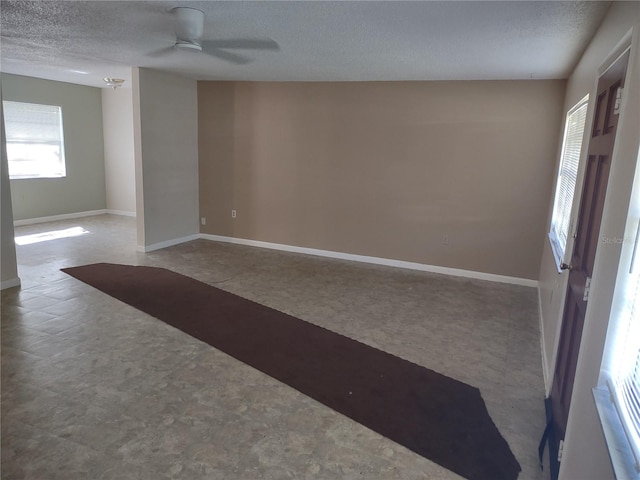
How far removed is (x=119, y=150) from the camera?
26.3ft

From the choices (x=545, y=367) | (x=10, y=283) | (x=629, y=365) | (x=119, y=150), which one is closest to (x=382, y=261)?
(x=545, y=367)

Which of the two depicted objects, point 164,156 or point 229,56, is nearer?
point 229,56

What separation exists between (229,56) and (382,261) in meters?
3.09

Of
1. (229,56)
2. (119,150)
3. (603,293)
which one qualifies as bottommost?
(603,293)

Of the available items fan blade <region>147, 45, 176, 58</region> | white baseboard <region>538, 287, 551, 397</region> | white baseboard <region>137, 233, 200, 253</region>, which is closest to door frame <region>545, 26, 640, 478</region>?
white baseboard <region>538, 287, 551, 397</region>

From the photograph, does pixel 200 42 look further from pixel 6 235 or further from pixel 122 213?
pixel 122 213

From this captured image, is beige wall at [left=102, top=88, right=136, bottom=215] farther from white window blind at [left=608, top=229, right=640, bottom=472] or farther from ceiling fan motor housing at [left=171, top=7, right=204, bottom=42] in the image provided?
white window blind at [left=608, top=229, right=640, bottom=472]

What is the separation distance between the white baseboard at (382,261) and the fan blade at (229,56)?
2646 millimetres

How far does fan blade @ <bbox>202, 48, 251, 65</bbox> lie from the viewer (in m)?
4.08

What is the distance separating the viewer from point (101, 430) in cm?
222

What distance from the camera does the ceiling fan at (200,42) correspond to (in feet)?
9.43

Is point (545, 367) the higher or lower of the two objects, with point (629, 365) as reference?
lower

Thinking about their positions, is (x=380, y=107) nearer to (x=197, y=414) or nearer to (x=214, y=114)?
(x=214, y=114)

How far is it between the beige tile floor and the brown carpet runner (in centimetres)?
10
